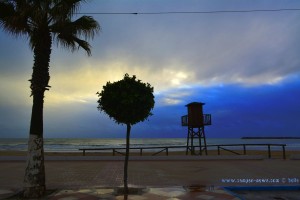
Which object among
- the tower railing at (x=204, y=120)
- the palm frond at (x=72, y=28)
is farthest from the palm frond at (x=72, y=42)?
the tower railing at (x=204, y=120)

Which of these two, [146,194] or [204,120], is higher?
[204,120]

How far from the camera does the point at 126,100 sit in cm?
909

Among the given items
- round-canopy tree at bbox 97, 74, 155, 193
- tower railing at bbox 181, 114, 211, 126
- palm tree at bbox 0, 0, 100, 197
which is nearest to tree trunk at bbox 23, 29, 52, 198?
palm tree at bbox 0, 0, 100, 197

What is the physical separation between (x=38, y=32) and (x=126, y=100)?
331 cm

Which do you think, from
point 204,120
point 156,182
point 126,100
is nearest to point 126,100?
point 126,100

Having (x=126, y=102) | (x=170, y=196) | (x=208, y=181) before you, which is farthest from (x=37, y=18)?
(x=208, y=181)

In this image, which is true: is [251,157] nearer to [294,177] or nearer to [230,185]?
[294,177]

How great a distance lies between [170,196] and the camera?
871 centimetres

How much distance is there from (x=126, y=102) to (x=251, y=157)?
1403cm

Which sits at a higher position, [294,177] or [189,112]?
[189,112]

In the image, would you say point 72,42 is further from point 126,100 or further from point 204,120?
point 204,120

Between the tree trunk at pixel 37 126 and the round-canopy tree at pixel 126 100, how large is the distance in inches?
70.5

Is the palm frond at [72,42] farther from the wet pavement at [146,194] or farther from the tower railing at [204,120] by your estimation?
the tower railing at [204,120]

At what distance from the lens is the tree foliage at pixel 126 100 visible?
30.3ft
